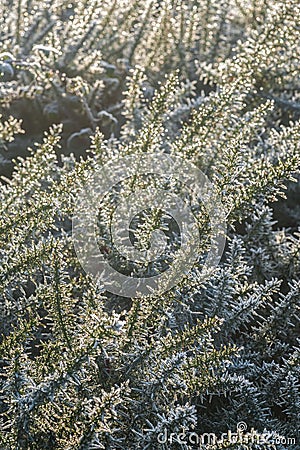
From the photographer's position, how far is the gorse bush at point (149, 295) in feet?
4.35

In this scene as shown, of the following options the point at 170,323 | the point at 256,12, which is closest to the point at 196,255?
the point at 170,323

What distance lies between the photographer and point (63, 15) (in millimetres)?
3482

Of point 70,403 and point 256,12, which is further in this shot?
point 256,12

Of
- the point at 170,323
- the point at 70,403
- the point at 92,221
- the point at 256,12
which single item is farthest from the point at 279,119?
the point at 70,403

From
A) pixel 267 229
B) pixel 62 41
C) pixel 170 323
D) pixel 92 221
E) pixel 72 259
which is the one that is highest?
pixel 62 41

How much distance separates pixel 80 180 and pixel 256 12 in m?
1.75

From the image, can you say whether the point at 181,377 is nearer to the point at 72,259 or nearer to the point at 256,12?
the point at 72,259

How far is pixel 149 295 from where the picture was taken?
1467 mm

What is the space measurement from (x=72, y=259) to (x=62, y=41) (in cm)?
149

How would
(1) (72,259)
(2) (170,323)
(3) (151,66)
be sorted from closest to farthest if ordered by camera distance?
(2) (170,323) → (1) (72,259) → (3) (151,66)

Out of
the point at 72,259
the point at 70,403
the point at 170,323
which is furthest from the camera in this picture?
the point at 72,259

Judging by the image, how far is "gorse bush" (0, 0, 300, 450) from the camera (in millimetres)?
1327

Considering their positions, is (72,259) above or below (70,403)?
above

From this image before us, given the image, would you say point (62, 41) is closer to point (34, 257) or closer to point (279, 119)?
point (279, 119)
